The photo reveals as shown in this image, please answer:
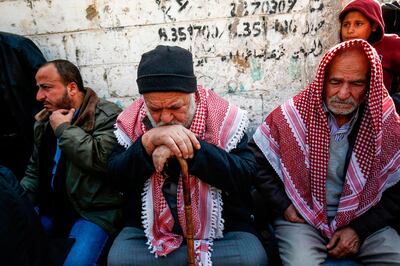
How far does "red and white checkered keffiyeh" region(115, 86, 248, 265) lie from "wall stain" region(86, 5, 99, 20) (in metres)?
1.41

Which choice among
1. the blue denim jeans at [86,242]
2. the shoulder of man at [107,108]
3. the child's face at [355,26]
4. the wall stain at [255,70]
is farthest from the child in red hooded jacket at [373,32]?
the blue denim jeans at [86,242]

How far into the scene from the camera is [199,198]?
234cm

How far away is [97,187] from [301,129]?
62.6 inches

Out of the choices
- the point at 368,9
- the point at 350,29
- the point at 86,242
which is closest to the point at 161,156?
the point at 86,242

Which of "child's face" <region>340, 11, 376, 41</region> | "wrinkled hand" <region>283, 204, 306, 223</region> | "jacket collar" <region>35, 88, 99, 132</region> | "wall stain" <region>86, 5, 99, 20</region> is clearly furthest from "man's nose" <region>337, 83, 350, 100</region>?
"wall stain" <region>86, 5, 99, 20</region>

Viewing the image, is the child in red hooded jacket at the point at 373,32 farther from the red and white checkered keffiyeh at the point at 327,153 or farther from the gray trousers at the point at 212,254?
the gray trousers at the point at 212,254

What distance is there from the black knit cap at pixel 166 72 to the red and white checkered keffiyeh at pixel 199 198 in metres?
0.27

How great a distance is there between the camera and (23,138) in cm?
338

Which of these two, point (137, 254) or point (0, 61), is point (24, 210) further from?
point (0, 61)

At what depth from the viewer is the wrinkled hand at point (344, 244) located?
93.1 inches

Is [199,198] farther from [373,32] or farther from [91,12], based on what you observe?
[373,32]

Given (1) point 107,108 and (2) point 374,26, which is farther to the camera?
(2) point 374,26

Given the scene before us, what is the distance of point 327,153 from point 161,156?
1151mm

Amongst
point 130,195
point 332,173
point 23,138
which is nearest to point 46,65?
point 23,138
